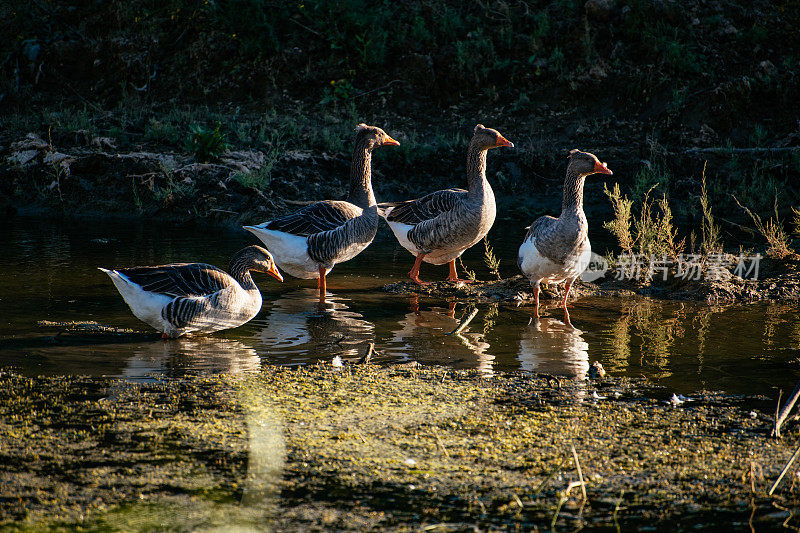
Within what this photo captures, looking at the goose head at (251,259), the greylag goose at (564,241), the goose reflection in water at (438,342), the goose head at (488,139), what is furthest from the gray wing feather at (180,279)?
the goose head at (488,139)

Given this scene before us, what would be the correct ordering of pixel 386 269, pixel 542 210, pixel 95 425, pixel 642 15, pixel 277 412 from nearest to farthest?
pixel 95 425
pixel 277 412
pixel 386 269
pixel 542 210
pixel 642 15

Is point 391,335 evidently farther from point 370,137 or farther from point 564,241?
point 370,137

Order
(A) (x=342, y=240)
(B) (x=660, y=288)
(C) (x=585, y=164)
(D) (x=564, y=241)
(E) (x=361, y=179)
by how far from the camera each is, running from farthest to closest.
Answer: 1. (E) (x=361, y=179)
2. (B) (x=660, y=288)
3. (A) (x=342, y=240)
4. (C) (x=585, y=164)
5. (D) (x=564, y=241)

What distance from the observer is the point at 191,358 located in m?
6.93

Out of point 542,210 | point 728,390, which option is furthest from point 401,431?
point 542,210

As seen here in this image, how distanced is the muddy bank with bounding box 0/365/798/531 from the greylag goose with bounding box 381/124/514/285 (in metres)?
4.06

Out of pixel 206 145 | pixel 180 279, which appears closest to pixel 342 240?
pixel 180 279

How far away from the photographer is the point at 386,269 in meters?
11.4

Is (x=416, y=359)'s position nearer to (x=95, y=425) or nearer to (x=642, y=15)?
(x=95, y=425)

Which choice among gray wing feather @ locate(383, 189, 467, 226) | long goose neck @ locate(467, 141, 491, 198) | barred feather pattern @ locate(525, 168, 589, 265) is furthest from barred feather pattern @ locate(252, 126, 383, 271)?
barred feather pattern @ locate(525, 168, 589, 265)

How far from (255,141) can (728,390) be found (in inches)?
456

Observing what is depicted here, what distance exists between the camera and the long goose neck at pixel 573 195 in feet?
28.3

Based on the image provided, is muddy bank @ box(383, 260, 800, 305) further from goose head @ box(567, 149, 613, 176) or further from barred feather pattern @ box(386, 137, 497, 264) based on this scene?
goose head @ box(567, 149, 613, 176)

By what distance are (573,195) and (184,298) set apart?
4.32 m
